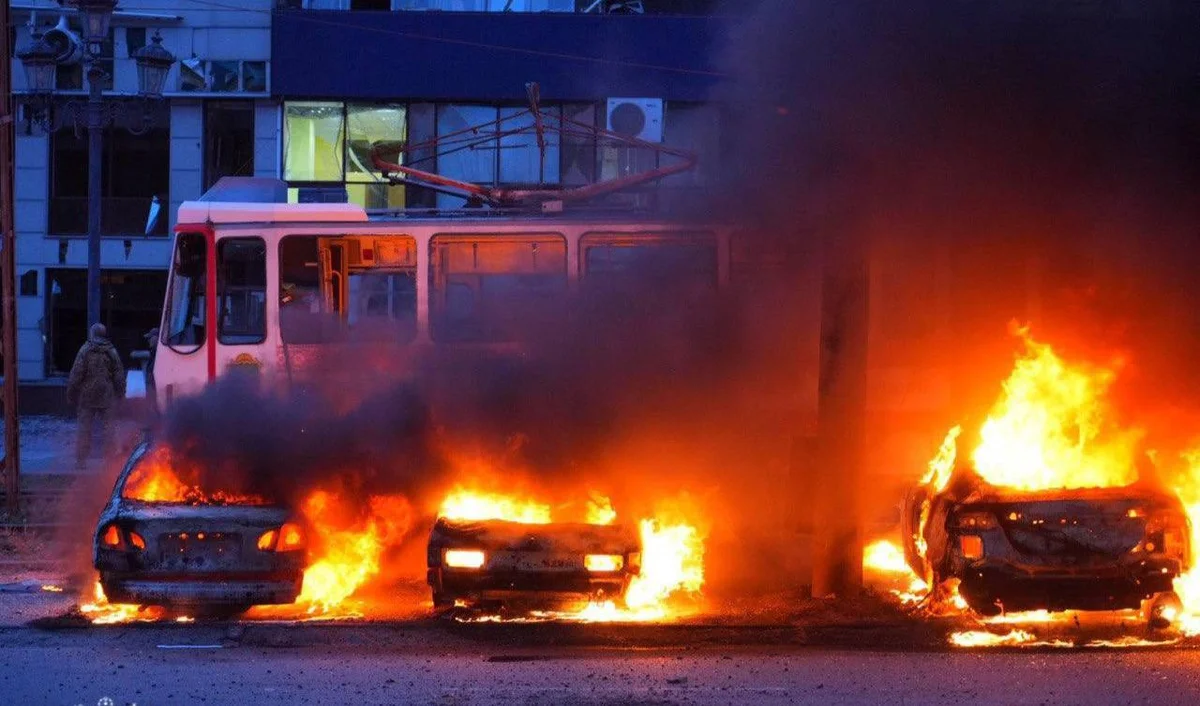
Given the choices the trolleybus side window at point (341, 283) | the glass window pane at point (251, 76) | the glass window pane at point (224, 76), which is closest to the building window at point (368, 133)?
the glass window pane at point (251, 76)

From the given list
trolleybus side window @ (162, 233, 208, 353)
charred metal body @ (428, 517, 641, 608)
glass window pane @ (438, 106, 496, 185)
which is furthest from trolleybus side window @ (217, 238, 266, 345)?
glass window pane @ (438, 106, 496, 185)

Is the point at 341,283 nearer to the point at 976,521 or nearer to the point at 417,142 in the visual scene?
the point at 976,521

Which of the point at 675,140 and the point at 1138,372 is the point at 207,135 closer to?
the point at 675,140

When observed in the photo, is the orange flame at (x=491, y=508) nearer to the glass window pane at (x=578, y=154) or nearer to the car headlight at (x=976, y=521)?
the car headlight at (x=976, y=521)

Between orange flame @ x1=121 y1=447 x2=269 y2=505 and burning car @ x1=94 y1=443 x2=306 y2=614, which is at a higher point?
orange flame @ x1=121 y1=447 x2=269 y2=505

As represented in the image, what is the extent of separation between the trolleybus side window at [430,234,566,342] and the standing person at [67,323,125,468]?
5607 millimetres

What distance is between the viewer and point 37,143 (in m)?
22.0

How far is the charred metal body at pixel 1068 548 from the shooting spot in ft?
25.5

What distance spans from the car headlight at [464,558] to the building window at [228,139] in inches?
601

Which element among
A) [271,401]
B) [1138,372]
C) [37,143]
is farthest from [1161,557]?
[37,143]

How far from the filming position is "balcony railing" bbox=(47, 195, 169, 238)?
22156mm

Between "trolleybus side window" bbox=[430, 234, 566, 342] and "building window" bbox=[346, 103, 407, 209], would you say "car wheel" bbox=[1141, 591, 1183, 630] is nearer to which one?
"trolleybus side window" bbox=[430, 234, 566, 342]

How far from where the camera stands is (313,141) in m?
21.6

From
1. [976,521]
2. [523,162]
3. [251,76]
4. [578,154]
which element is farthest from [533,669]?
[251,76]
